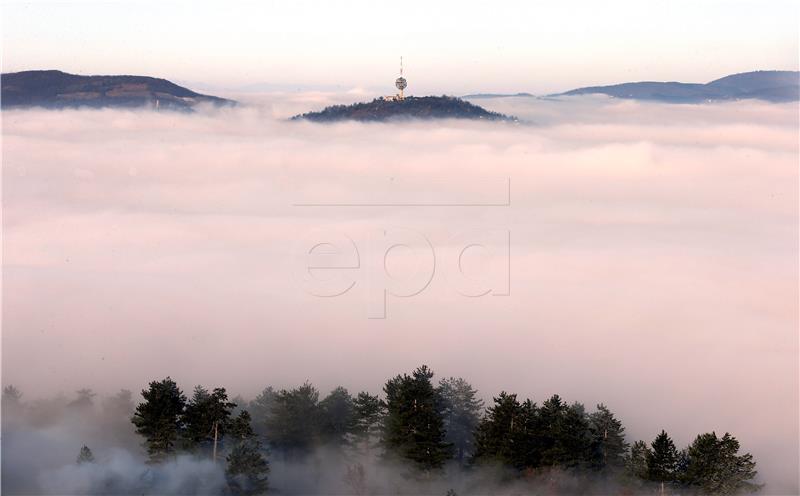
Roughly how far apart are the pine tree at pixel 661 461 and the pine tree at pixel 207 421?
2371 centimetres

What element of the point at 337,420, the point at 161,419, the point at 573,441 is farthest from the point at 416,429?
the point at 161,419

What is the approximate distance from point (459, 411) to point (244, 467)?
1656 cm

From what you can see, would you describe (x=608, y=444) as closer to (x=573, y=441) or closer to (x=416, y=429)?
(x=573, y=441)

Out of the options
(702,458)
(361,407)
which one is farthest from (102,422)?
(702,458)

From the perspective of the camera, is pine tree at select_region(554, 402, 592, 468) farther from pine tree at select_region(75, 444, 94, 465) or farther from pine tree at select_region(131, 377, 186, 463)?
pine tree at select_region(75, 444, 94, 465)

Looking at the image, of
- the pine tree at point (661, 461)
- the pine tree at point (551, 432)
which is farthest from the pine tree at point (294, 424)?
the pine tree at point (661, 461)

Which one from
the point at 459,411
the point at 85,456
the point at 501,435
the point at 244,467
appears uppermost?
the point at 501,435

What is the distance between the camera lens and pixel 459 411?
6675 centimetres

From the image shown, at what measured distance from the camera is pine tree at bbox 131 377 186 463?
57719 mm

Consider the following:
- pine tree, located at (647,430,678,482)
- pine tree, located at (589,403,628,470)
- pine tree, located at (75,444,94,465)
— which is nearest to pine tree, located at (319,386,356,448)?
pine tree, located at (75,444,94,465)

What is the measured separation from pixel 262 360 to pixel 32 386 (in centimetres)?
3052

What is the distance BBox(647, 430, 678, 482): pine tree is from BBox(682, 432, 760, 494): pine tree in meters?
0.89

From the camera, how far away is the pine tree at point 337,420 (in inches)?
2468

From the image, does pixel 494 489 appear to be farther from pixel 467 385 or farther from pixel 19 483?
pixel 19 483
